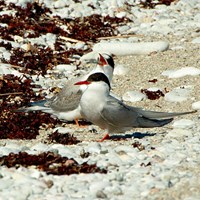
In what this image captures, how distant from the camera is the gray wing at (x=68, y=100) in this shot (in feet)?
28.5

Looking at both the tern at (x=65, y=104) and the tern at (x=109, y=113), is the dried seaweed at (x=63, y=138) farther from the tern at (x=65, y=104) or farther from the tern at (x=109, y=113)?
the tern at (x=65, y=104)

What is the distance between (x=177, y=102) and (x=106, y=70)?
94 cm

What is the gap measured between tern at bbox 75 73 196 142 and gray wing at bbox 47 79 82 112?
3.01ft

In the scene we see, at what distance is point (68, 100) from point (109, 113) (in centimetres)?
136

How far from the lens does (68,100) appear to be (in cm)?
873

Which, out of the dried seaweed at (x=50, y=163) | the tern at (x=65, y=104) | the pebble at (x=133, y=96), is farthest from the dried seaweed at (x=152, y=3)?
the dried seaweed at (x=50, y=163)

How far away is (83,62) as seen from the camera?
10938mm

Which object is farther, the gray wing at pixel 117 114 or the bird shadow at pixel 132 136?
the bird shadow at pixel 132 136

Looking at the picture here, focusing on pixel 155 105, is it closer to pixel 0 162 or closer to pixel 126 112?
pixel 126 112

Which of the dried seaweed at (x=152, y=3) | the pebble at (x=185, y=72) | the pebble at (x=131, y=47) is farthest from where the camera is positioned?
the dried seaweed at (x=152, y=3)

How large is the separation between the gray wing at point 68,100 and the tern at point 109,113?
92 centimetres

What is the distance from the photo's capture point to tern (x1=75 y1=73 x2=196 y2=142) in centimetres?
746

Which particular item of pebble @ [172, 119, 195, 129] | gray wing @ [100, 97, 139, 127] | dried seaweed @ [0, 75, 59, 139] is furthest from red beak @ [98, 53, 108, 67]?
gray wing @ [100, 97, 139, 127]

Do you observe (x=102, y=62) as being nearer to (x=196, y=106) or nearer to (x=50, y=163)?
(x=196, y=106)
